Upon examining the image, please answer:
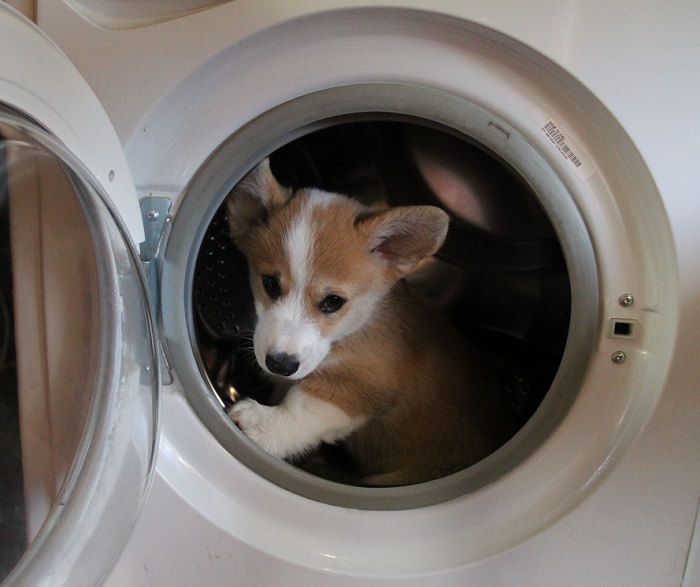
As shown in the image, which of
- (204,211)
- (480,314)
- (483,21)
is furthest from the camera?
(480,314)

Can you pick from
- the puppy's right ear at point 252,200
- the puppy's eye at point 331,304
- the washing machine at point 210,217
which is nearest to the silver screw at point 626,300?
the washing machine at point 210,217

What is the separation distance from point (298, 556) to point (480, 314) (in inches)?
23.9

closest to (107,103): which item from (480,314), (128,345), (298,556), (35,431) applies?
(128,345)

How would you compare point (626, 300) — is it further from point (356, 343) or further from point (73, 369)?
point (73, 369)

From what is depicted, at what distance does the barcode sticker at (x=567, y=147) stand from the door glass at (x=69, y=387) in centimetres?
54

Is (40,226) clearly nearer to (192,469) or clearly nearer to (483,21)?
(192,469)

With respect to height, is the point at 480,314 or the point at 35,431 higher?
the point at 480,314

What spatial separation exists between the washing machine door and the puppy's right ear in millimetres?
237

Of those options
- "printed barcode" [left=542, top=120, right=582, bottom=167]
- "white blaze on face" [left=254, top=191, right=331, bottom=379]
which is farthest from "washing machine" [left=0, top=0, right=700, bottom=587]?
"white blaze on face" [left=254, top=191, right=331, bottom=379]

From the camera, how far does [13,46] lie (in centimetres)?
61

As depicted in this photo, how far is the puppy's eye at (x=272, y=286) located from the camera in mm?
1016

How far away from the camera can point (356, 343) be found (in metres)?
1.10

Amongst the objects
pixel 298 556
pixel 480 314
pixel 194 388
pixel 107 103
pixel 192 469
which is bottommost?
pixel 298 556

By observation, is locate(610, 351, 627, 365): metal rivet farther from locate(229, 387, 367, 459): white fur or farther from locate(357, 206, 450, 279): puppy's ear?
locate(229, 387, 367, 459): white fur
